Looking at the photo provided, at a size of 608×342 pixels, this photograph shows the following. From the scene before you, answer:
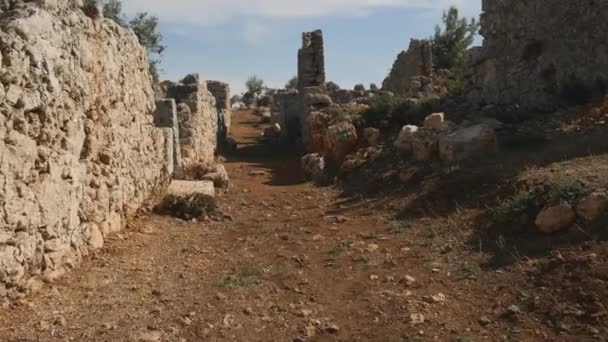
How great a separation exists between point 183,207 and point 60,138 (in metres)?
3.00

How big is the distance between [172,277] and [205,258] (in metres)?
0.80

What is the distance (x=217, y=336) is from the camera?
15.0 ft

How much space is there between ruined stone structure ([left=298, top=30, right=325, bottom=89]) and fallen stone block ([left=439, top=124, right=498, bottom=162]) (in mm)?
9623

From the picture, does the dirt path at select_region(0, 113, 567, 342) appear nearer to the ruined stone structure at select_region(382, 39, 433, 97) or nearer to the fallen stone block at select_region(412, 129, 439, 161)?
the fallen stone block at select_region(412, 129, 439, 161)

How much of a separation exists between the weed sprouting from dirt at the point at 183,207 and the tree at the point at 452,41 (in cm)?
1711

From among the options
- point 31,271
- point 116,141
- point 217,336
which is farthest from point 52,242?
point 116,141

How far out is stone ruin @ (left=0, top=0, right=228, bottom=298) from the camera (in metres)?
4.64

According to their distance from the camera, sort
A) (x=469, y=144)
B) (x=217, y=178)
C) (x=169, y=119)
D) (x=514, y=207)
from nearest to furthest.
Answer: (x=514, y=207), (x=469, y=144), (x=217, y=178), (x=169, y=119)

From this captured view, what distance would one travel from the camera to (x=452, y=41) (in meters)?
24.0

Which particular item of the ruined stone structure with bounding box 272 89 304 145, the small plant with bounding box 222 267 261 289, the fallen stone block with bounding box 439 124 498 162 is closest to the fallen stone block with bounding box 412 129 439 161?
the fallen stone block with bounding box 439 124 498 162

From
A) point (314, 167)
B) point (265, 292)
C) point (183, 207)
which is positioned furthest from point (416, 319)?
point (314, 167)

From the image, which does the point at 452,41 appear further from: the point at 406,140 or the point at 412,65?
the point at 406,140

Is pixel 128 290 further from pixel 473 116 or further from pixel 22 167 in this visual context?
pixel 473 116

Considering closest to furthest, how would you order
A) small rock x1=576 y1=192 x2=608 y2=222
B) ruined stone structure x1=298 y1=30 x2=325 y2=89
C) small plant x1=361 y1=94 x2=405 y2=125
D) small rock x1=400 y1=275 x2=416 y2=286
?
small rock x1=400 y1=275 x2=416 y2=286 → small rock x1=576 y1=192 x2=608 y2=222 → small plant x1=361 y1=94 x2=405 y2=125 → ruined stone structure x1=298 y1=30 x2=325 y2=89
